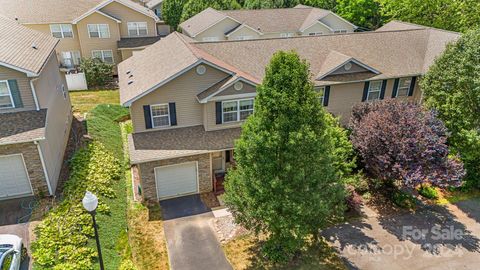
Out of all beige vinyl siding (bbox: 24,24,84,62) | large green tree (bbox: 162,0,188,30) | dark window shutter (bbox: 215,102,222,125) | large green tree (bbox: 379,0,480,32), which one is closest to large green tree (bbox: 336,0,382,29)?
large green tree (bbox: 379,0,480,32)

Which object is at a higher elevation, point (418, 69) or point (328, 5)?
point (328, 5)

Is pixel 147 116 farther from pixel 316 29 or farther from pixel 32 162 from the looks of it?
pixel 316 29

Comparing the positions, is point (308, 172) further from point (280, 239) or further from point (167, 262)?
point (167, 262)

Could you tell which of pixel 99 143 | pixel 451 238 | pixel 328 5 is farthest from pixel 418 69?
pixel 328 5

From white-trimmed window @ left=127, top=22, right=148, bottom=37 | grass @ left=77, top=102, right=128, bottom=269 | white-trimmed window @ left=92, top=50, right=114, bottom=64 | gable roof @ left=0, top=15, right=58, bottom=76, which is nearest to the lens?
grass @ left=77, top=102, right=128, bottom=269

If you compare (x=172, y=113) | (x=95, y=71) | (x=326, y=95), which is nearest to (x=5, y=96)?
(x=172, y=113)

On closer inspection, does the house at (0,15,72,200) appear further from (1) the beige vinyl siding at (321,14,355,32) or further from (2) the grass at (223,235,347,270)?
(1) the beige vinyl siding at (321,14,355,32)

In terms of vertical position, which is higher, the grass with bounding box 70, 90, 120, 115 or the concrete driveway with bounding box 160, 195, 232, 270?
the grass with bounding box 70, 90, 120, 115
